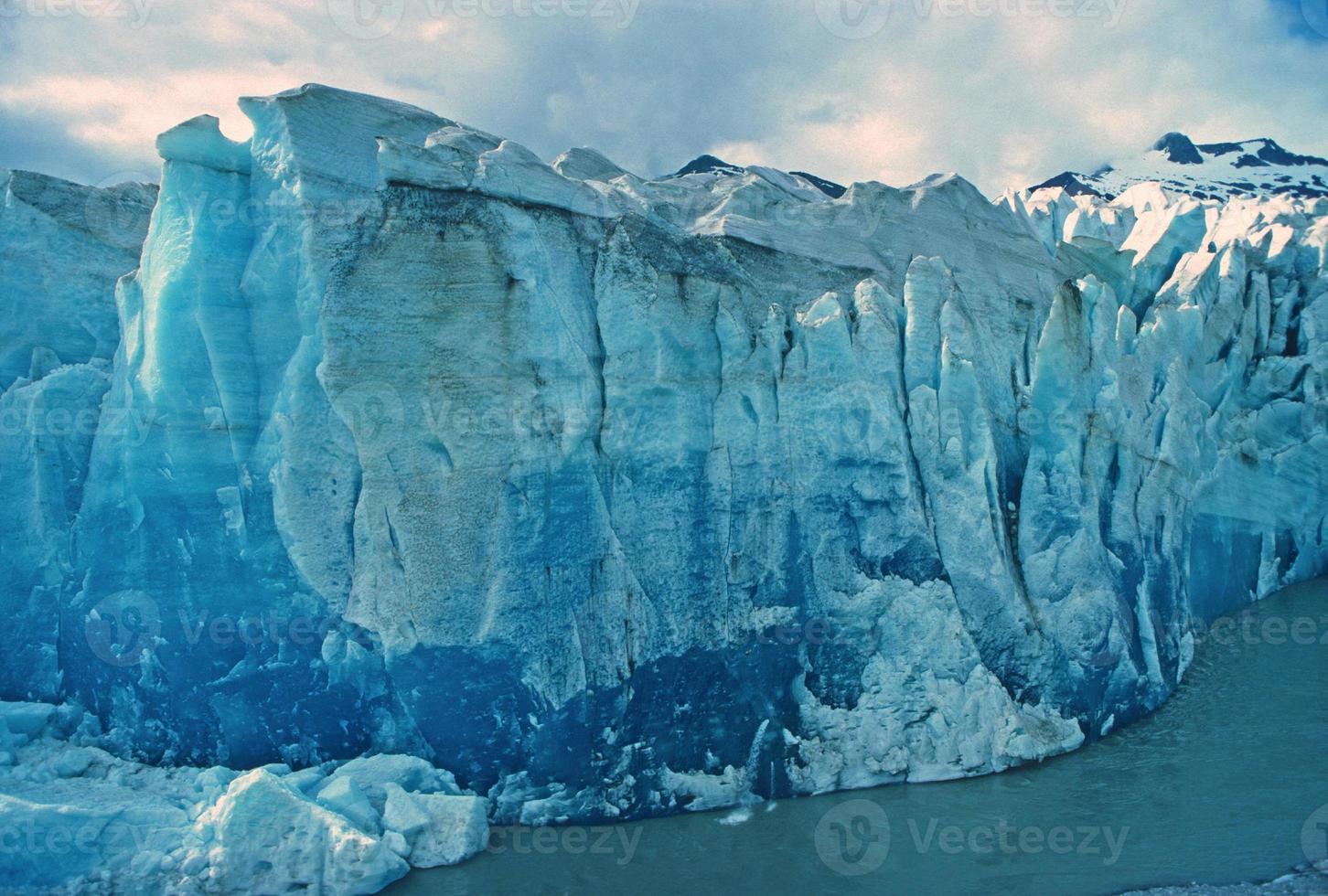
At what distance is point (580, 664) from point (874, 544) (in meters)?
3.68

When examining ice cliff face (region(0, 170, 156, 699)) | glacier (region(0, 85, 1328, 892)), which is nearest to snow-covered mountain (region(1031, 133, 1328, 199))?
glacier (region(0, 85, 1328, 892))

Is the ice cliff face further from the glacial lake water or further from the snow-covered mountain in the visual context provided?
the snow-covered mountain

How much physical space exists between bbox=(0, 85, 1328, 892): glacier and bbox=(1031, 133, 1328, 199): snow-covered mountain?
29346 mm

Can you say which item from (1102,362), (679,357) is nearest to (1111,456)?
(1102,362)

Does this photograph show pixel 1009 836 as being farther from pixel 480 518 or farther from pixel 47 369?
pixel 47 369

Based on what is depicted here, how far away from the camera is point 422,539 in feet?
32.8

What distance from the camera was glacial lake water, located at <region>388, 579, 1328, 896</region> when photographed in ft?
29.2

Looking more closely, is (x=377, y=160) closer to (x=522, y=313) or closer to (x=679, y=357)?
(x=522, y=313)

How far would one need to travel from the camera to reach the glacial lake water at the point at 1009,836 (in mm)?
8914

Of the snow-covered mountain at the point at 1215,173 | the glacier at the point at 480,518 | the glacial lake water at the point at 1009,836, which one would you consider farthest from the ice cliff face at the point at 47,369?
the snow-covered mountain at the point at 1215,173

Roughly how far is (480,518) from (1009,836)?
6097 mm

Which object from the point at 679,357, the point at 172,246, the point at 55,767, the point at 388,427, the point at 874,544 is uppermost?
the point at 172,246

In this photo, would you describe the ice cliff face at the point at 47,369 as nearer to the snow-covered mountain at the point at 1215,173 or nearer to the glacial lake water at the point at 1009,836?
the glacial lake water at the point at 1009,836

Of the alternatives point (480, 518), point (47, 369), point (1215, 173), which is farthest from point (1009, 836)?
point (1215, 173)
